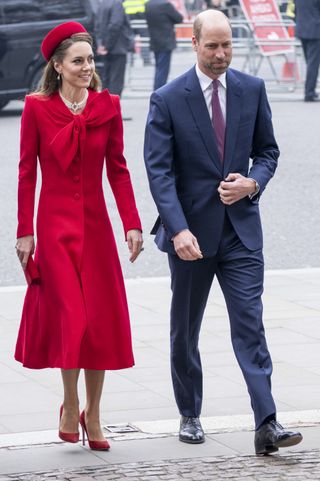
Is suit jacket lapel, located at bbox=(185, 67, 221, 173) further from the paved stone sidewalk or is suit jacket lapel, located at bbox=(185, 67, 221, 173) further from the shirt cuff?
the paved stone sidewalk

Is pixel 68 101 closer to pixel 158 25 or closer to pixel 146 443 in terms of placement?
pixel 146 443

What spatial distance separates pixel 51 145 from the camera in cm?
588

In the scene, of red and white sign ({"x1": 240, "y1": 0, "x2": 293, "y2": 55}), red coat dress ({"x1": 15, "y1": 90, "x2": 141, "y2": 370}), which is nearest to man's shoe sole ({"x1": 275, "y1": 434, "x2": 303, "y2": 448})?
red coat dress ({"x1": 15, "y1": 90, "x2": 141, "y2": 370})

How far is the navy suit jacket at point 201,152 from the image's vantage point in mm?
5938

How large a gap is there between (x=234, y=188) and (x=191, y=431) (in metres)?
1.07

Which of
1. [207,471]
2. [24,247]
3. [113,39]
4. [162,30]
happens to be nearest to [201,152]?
[24,247]

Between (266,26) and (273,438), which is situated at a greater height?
(273,438)

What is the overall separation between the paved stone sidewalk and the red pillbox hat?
175cm

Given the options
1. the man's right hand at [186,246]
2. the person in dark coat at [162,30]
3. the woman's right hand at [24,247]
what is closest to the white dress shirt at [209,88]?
the man's right hand at [186,246]

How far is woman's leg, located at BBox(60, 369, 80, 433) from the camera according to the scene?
5.93m

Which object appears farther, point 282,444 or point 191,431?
point 191,431

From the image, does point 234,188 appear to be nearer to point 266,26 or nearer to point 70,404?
point 70,404

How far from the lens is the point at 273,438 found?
5730 millimetres

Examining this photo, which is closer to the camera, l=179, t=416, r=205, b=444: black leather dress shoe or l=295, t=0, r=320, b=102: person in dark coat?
l=179, t=416, r=205, b=444: black leather dress shoe
